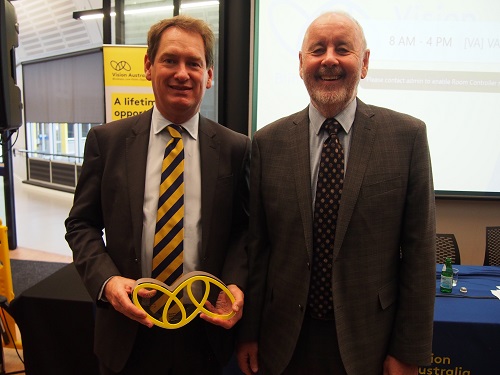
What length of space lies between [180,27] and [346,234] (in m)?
0.85

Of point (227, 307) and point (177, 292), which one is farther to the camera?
point (227, 307)

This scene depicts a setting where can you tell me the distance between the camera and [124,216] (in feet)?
4.09

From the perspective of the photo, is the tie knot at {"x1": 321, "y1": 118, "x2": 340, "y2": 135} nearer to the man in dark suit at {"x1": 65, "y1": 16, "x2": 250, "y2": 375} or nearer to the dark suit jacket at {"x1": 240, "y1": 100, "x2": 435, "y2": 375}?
the dark suit jacket at {"x1": 240, "y1": 100, "x2": 435, "y2": 375}

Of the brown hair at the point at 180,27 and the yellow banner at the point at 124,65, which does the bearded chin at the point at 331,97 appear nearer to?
the brown hair at the point at 180,27

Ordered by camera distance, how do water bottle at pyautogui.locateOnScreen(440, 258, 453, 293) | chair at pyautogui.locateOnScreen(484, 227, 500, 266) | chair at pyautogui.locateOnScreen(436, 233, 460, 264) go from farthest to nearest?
chair at pyautogui.locateOnScreen(484, 227, 500, 266) < chair at pyautogui.locateOnScreen(436, 233, 460, 264) < water bottle at pyautogui.locateOnScreen(440, 258, 453, 293)

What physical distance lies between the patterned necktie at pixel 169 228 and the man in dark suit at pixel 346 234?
0.27 m

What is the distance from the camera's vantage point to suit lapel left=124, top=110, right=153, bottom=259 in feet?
4.05

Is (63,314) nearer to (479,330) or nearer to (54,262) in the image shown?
(479,330)

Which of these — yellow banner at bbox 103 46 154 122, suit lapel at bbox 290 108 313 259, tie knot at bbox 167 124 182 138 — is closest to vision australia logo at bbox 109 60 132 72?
yellow banner at bbox 103 46 154 122

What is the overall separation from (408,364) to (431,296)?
23 cm

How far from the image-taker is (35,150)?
10.5 metres

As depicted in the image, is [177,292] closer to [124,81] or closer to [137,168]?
[137,168]

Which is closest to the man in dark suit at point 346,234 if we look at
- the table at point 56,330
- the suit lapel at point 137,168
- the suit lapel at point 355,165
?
the suit lapel at point 355,165

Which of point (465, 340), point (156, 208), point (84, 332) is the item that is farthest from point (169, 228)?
point (465, 340)
